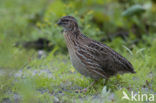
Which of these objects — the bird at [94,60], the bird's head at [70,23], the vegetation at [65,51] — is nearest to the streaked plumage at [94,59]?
the bird at [94,60]

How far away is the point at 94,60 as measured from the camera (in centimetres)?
538

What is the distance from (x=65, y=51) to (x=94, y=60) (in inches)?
116

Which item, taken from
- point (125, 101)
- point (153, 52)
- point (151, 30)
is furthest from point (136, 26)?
point (125, 101)

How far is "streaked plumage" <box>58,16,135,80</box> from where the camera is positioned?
5359 millimetres

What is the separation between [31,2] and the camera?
1401 cm

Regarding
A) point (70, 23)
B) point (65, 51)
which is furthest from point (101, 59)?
point (65, 51)

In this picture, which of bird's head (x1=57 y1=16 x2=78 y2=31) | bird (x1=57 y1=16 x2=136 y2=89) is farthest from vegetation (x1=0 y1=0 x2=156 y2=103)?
bird's head (x1=57 y1=16 x2=78 y2=31)

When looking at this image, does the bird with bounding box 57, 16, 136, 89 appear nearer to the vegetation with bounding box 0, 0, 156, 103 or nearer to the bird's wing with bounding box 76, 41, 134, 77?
the bird's wing with bounding box 76, 41, 134, 77

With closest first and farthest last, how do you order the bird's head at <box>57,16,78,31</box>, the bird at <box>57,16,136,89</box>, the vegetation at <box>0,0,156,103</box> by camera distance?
the vegetation at <box>0,0,156,103</box> → the bird at <box>57,16,136,89</box> → the bird's head at <box>57,16,78,31</box>

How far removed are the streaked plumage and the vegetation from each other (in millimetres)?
269

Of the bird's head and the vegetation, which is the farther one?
the bird's head

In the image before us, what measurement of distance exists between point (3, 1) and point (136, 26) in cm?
702

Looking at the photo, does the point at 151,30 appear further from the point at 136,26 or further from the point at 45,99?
the point at 45,99

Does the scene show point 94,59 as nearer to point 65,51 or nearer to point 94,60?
point 94,60
